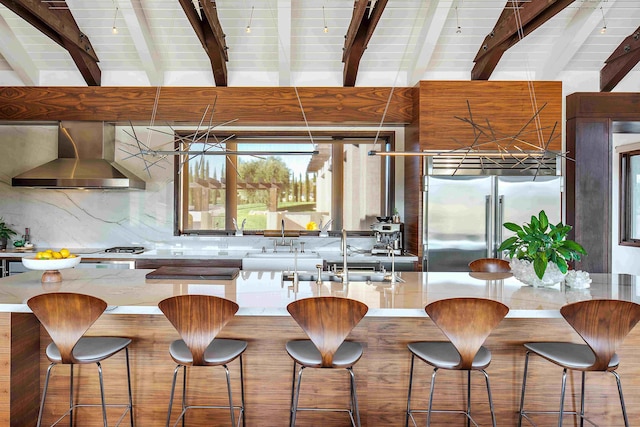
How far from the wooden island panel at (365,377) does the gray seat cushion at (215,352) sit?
0.21 metres

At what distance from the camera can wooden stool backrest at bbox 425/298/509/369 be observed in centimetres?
201

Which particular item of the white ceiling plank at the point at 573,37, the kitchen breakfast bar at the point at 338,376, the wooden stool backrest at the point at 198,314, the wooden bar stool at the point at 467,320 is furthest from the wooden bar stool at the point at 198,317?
the white ceiling plank at the point at 573,37

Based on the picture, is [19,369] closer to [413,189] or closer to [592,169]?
[413,189]

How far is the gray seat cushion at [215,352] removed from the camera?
2.17m

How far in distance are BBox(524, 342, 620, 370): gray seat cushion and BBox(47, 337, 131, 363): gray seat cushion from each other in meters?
2.16

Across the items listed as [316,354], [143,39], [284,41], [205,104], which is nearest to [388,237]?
[284,41]

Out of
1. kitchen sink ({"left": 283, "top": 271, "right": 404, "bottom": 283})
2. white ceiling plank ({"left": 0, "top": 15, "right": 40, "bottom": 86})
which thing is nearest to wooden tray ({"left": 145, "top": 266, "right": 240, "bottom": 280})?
kitchen sink ({"left": 283, "top": 271, "right": 404, "bottom": 283})

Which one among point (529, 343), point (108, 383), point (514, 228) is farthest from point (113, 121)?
point (529, 343)

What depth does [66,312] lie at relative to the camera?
2104 mm

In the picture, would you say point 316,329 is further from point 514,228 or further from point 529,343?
point 514,228

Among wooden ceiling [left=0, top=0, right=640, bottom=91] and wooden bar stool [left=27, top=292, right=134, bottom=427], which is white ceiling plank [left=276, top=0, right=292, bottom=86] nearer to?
wooden ceiling [left=0, top=0, right=640, bottom=91]

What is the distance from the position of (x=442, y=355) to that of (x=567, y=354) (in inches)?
25.2

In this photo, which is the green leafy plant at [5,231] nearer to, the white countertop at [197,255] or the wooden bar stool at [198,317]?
the white countertop at [197,255]

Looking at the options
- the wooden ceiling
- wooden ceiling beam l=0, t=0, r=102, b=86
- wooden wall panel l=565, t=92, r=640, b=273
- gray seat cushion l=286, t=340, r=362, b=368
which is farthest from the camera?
Answer: wooden wall panel l=565, t=92, r=640, b=273
